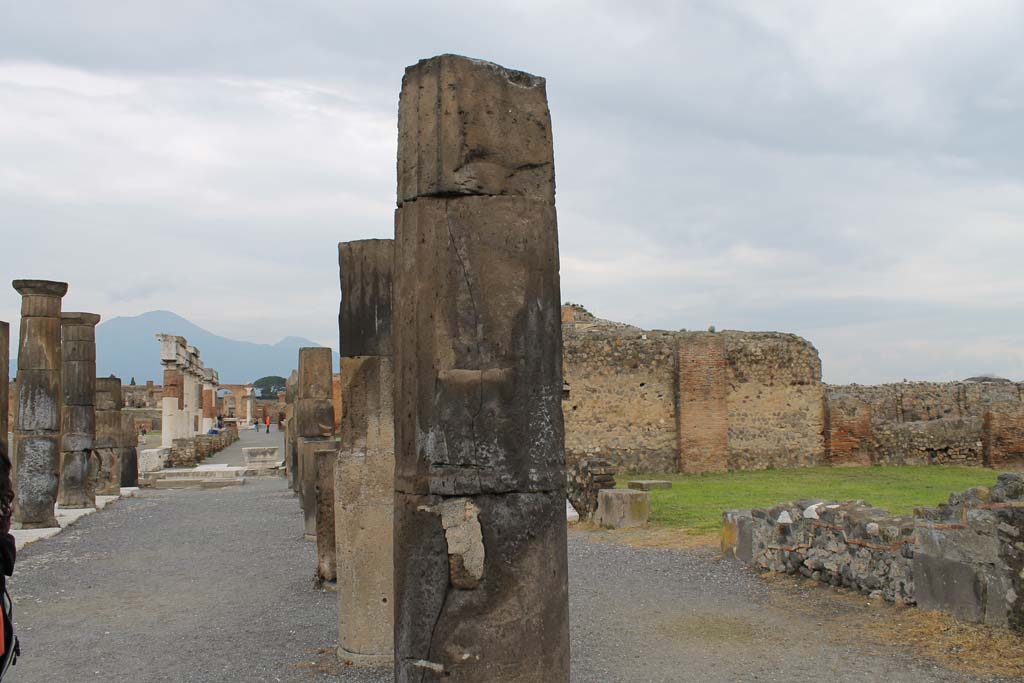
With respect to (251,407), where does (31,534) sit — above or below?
below

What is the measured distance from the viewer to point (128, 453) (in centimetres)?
2561

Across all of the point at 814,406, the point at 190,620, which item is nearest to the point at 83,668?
the point at 190,620

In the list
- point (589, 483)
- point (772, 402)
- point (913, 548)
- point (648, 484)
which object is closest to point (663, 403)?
point (772, 402)

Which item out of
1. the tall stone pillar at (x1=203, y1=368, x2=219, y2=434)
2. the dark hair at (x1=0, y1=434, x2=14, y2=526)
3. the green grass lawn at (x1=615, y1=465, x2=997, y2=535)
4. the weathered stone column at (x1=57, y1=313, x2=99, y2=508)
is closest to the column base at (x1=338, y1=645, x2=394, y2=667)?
the dark hair at (x1=0, y1=434, x2=14, y2=526)

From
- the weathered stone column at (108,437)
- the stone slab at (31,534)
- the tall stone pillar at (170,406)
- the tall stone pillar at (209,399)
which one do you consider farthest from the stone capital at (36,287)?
the tall stone pillar at (209,399)

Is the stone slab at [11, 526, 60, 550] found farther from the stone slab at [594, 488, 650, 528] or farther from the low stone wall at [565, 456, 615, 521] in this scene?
the stone slab at [594, 488, 650, 528]

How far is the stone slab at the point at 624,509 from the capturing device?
14.0m

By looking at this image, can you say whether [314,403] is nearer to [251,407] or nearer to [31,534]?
[31,534]

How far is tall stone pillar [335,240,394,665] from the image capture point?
24.2 feet

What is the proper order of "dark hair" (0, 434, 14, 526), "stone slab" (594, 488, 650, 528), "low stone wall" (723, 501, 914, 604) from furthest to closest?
"stone slab" (594, 488, 650, 528) → "low stone wall" (723, 501, 914, 604) → "dark hair" (0, 434, 14, 526)

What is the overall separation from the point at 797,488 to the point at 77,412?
47.0ft

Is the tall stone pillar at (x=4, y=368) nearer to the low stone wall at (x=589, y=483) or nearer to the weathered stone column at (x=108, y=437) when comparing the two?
the weathered stone column at (x=108, y=437)

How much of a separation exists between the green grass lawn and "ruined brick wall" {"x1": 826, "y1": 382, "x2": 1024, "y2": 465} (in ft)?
2.55

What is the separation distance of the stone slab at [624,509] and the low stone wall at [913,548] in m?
2.76
